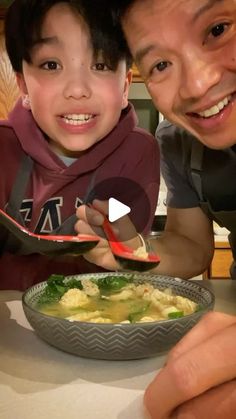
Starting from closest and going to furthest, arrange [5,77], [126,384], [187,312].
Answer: [126,384]
[187,312]
[5,77]

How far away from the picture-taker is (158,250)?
3.56 feet

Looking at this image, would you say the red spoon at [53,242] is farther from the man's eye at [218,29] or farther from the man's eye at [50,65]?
the man's eye at [50,65]

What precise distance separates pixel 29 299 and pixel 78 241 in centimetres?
14

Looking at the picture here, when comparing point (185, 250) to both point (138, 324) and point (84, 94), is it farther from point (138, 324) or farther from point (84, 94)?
point (138, 324)

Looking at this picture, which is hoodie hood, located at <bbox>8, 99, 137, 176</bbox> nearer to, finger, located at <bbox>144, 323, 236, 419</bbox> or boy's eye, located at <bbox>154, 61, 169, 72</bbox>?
boy's eye, located at <bbox>154, 61, 169, 72</bbox>

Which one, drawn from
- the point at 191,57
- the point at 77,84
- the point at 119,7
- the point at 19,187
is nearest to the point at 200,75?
the point at 191,57

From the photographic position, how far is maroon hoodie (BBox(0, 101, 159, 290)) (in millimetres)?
1154

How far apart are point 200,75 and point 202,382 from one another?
0.48m

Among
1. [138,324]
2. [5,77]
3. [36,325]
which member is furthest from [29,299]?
[5,77]

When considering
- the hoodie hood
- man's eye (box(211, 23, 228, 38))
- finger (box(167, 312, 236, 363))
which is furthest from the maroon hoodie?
finger (box(167, 312, 236, 363))

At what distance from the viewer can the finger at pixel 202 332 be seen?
50 cm

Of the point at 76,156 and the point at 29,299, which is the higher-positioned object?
the point at 76,156

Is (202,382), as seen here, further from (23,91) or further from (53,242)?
(23,91)

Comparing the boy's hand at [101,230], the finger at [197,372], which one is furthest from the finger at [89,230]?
the finger at [197,372]
